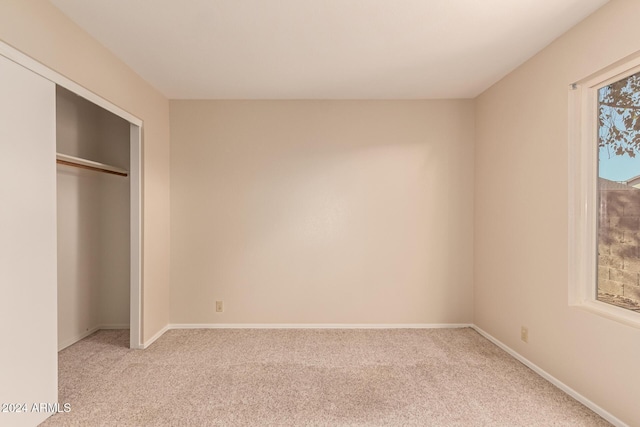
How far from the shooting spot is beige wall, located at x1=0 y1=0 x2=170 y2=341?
1.96 metres

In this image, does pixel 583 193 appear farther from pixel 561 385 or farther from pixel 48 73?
pixel 48 73

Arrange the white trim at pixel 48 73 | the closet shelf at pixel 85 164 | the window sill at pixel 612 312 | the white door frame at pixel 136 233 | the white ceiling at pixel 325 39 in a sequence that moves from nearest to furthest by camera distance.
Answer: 1. the white trim at pixel 48 73
2. the window sill at pixel 612 312
3. the white ceiling at pixel 325 39
4. the closet shelf at pixel 85 164
5. the white door frame at pixel 136 233

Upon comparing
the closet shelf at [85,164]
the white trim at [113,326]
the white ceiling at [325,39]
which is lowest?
the white trim at [113,326]

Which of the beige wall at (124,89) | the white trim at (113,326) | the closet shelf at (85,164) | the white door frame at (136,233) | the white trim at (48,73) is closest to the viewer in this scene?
the white trim at (48,73)

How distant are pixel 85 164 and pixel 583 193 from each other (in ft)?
13.2

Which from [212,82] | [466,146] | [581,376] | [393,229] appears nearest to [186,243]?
[212,82]

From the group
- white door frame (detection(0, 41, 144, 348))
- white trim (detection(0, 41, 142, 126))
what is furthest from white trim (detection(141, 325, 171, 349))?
white trim (detection(0, 41, 142, 126))

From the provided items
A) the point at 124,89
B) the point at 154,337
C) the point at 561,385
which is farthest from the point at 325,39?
the point at 154,337

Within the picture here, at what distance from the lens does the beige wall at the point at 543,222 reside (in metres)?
2.09

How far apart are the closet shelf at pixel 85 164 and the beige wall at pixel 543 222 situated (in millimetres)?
3792

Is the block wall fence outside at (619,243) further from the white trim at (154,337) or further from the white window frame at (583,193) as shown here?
the white trim at (154,337)

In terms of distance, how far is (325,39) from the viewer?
2.58m

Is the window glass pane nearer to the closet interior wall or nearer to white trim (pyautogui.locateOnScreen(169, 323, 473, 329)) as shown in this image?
white trim (pyautogui.locateOnScreen(169, 323, 473, 329))

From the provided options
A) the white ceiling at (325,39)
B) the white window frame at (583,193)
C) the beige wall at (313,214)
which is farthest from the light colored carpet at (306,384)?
the white ceiling at (325,39)
